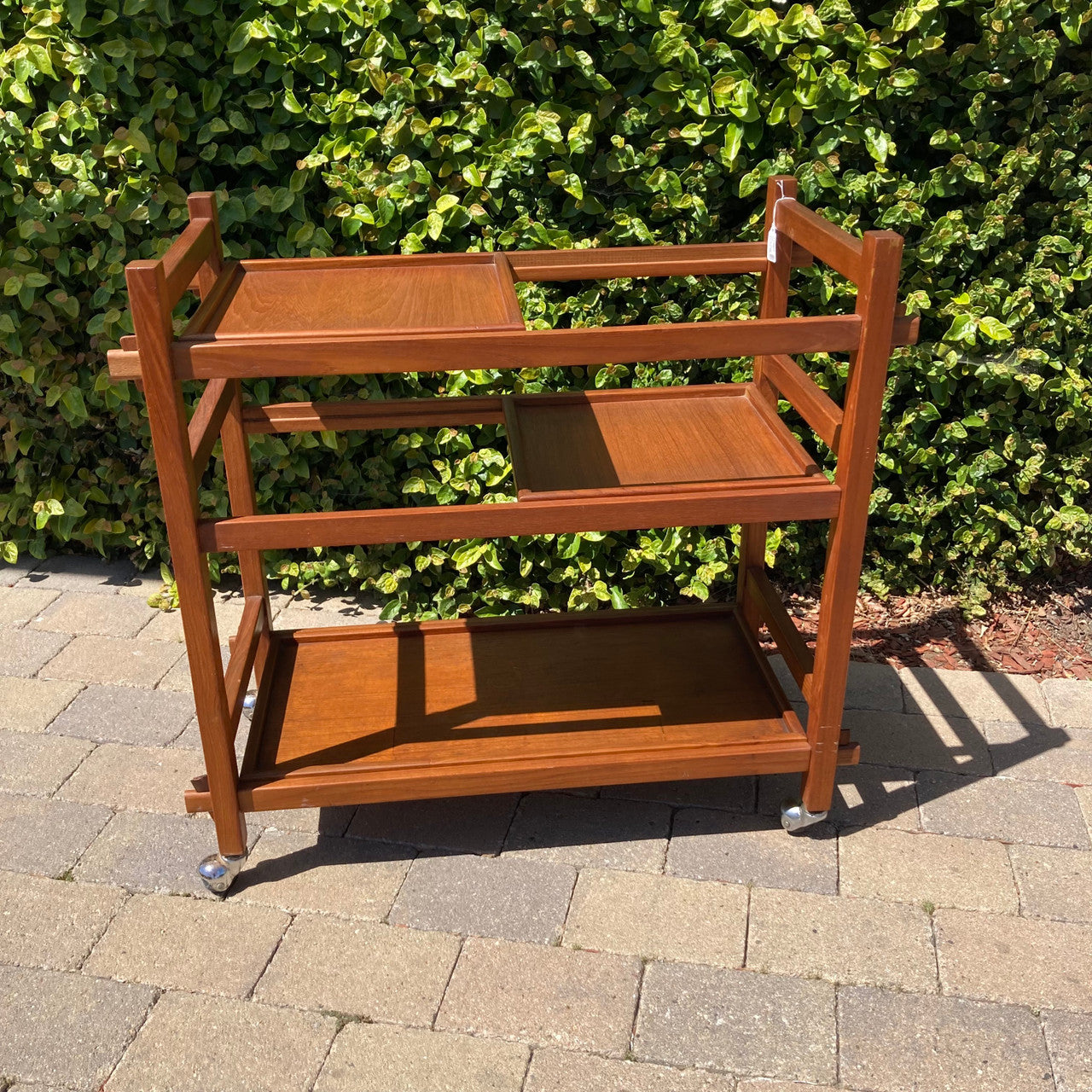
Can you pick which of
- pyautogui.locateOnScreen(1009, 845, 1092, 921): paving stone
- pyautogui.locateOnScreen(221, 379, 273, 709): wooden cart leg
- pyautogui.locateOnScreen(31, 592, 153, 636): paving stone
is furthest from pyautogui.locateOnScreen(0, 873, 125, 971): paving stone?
pyautogui.locateOnScreen(1009, 845, 1092, 921): paving stone

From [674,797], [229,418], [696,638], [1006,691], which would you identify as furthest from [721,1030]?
[229,418]

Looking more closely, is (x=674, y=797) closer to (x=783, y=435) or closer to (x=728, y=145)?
(x=783, y=435)

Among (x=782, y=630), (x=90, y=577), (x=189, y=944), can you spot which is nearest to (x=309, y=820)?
(x=189, y=944)

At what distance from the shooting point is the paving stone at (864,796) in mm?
2582

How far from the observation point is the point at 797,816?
97.3 inches

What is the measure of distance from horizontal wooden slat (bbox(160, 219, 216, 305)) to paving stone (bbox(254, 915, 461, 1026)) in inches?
48.9

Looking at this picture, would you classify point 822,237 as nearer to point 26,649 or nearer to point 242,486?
point 242,486

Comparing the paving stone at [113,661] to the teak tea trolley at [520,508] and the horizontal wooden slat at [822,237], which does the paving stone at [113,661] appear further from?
the horizontal wooden slat at [822,237]

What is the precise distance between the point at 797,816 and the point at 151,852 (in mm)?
1409

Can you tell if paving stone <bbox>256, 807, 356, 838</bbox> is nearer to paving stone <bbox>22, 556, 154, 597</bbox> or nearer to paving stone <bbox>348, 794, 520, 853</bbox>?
paving stone <bbox>348, 794, 520, 853</bbox>

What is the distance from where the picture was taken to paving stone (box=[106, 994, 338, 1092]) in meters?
1.93

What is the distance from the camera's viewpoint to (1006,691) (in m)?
3.08

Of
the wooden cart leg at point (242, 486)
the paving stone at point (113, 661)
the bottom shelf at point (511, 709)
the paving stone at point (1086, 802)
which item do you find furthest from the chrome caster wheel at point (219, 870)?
the paving stone at point (1086, 802)

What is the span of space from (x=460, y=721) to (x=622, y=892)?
51 centimetres
